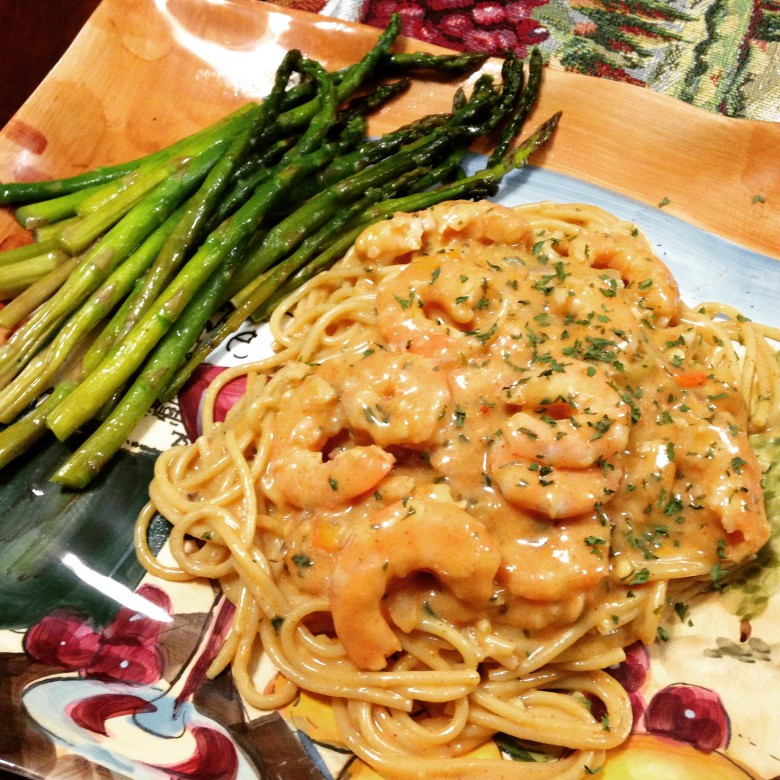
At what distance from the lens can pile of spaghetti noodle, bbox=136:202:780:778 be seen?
9.62 feet

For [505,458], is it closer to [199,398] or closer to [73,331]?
[199,398]

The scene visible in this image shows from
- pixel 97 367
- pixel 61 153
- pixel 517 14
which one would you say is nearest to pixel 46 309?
pixel 97 367

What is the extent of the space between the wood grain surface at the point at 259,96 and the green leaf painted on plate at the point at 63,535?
72.8 inches

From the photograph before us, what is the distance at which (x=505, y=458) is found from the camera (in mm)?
3049

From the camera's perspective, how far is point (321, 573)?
3125mm

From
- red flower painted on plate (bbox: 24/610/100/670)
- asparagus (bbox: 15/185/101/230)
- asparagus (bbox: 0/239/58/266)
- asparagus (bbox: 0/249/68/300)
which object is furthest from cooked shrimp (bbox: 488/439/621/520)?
asparagus (bbox: 15/185/101/230)

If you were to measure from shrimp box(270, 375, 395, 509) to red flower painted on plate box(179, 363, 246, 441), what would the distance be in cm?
65

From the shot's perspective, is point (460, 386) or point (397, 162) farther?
point (397, 162)

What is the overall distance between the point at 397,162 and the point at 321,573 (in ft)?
9.55

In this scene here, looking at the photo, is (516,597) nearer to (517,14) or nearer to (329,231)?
(329,231)

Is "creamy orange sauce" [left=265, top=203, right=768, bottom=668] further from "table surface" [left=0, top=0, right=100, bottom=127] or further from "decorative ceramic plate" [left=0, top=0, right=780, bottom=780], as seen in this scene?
"table surface" [left=0, top=0, right=100, bottom=127]

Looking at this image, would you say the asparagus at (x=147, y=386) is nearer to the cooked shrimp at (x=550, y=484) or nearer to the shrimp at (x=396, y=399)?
the shrimp at (x=396, y=399)

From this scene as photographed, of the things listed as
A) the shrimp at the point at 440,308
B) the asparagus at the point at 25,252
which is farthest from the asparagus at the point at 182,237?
the shrimp at the point at 440,308

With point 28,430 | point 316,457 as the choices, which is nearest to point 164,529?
point 28,430
